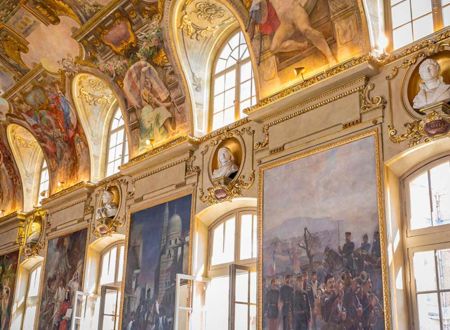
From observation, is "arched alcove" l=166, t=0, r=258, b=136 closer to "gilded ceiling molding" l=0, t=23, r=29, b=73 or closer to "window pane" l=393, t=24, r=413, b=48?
"window pane" l=393, t=24, r=413, b=48

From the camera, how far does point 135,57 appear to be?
15281mm

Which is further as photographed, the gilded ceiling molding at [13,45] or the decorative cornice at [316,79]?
the gilded ceiling molding at [13,45]

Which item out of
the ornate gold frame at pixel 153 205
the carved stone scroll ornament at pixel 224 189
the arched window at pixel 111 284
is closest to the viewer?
the carved stone scroll ornament at pixel 224 189

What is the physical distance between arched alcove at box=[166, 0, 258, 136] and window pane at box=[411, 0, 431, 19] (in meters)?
4.44

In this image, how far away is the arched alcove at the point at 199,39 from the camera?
1383 cm

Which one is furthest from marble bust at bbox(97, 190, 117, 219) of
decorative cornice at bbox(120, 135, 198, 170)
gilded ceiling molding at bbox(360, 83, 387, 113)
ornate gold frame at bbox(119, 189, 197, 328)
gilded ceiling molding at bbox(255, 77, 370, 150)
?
gilded ceiling molding at bbox(360, 83, 387, 113)

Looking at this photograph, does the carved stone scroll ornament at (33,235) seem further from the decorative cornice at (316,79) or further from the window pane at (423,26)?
the window pane at (423,26)

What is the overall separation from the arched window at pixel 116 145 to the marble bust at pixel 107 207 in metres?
1.46

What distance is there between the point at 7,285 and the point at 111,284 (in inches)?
241

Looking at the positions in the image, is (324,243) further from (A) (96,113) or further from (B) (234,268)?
(A) (96,113)

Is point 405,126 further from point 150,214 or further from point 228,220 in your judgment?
point 150,214

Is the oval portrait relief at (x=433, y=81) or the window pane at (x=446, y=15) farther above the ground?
the window pane at (x=446, y=15)

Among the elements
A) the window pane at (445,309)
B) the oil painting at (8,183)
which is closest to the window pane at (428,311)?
the window pane at (445,309)

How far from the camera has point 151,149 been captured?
589 inches
